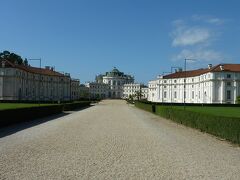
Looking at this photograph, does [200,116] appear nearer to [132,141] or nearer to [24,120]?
[132,141]

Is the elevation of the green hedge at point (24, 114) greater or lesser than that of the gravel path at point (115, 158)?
greater

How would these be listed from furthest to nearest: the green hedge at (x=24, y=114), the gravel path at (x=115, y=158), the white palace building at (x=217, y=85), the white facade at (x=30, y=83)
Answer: the white palace building at (x=217, y=85) < the white facade at (x=30, y=83) < the green hedge at (x=24, y=114) < the gravel path at (x=115, y=158)

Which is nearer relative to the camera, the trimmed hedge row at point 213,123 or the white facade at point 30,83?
the trimmed hedge row at point 213,123

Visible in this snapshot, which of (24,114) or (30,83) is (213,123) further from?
(30,83)

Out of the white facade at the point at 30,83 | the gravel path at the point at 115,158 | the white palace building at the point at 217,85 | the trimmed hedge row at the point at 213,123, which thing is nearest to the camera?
the gravel path at the point at 115,158

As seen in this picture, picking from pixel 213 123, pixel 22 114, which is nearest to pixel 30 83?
pixel 22 114

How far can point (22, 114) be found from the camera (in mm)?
29516

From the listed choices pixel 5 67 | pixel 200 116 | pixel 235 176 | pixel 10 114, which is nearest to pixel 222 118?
pixel 200 116

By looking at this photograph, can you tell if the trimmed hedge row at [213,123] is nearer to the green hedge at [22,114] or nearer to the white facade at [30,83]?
the green hedge at [22,114]

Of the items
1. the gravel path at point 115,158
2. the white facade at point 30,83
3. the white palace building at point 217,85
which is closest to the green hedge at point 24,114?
the gravel path at point 115,158

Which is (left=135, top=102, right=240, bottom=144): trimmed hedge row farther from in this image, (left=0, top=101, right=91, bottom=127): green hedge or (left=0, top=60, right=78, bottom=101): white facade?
(left=0, top=60, right=78, bottom=101): white facade

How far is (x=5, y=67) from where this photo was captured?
101000 mm

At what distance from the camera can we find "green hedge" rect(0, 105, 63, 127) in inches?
981

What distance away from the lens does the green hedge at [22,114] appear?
981 inches
